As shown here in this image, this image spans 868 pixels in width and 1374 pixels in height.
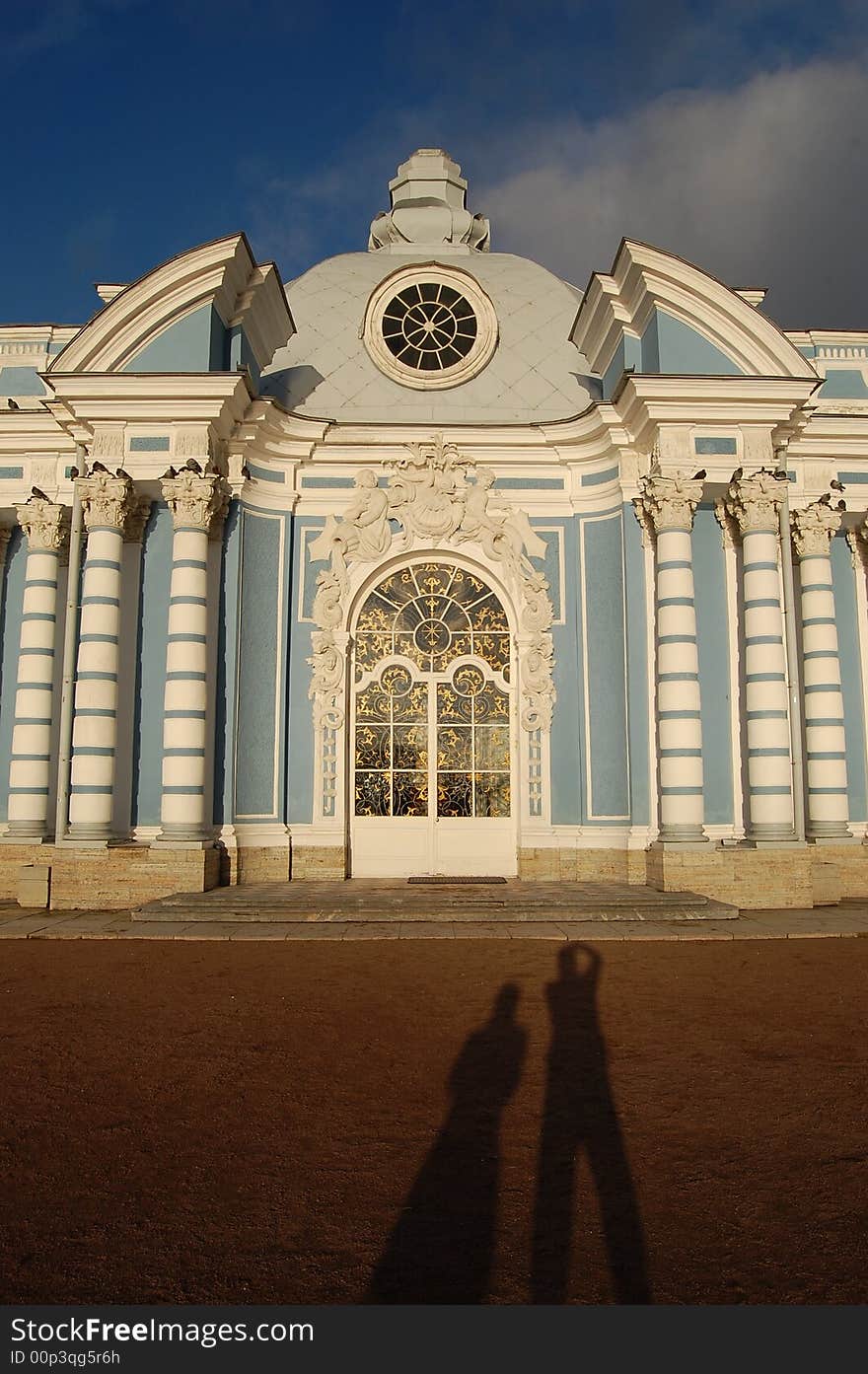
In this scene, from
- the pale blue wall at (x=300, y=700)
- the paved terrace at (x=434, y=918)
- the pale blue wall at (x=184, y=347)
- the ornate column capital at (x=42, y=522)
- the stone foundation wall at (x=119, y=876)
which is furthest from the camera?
the ornate column capital at (x=42, y=522)

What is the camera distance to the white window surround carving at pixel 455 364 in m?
13.9

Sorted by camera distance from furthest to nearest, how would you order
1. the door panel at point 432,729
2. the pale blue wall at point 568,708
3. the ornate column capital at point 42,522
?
the ornate column capital at point 42,522, the door panel at point 432,729, the pale blue wall at point 568,708

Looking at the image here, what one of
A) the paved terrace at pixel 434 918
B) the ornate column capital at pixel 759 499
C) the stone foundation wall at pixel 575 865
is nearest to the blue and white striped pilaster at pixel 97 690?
the paved terrace at pixel 434 918

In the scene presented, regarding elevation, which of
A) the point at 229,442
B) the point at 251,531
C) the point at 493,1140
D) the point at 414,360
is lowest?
the point at 493,1140

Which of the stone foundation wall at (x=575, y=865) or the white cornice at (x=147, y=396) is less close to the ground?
the white cornice at (x=147, y=396)

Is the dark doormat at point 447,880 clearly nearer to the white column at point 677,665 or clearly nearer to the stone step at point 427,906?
the stone step at point 427,906

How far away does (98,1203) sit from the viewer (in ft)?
10.4

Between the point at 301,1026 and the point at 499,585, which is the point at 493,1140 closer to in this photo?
the point at 301,1026

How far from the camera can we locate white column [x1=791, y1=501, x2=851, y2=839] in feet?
39.8

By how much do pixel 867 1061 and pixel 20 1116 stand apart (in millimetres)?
4021

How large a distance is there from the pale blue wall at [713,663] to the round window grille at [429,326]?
4574mm

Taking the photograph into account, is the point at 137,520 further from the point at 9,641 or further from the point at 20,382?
the point at 20,382

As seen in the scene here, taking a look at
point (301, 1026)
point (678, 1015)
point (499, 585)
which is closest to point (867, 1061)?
point (678, 1015)

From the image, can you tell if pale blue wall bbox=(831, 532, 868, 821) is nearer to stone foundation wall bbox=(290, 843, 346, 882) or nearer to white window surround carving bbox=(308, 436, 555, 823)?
white window surround carving bbox=(308, 436, 555, 823)
